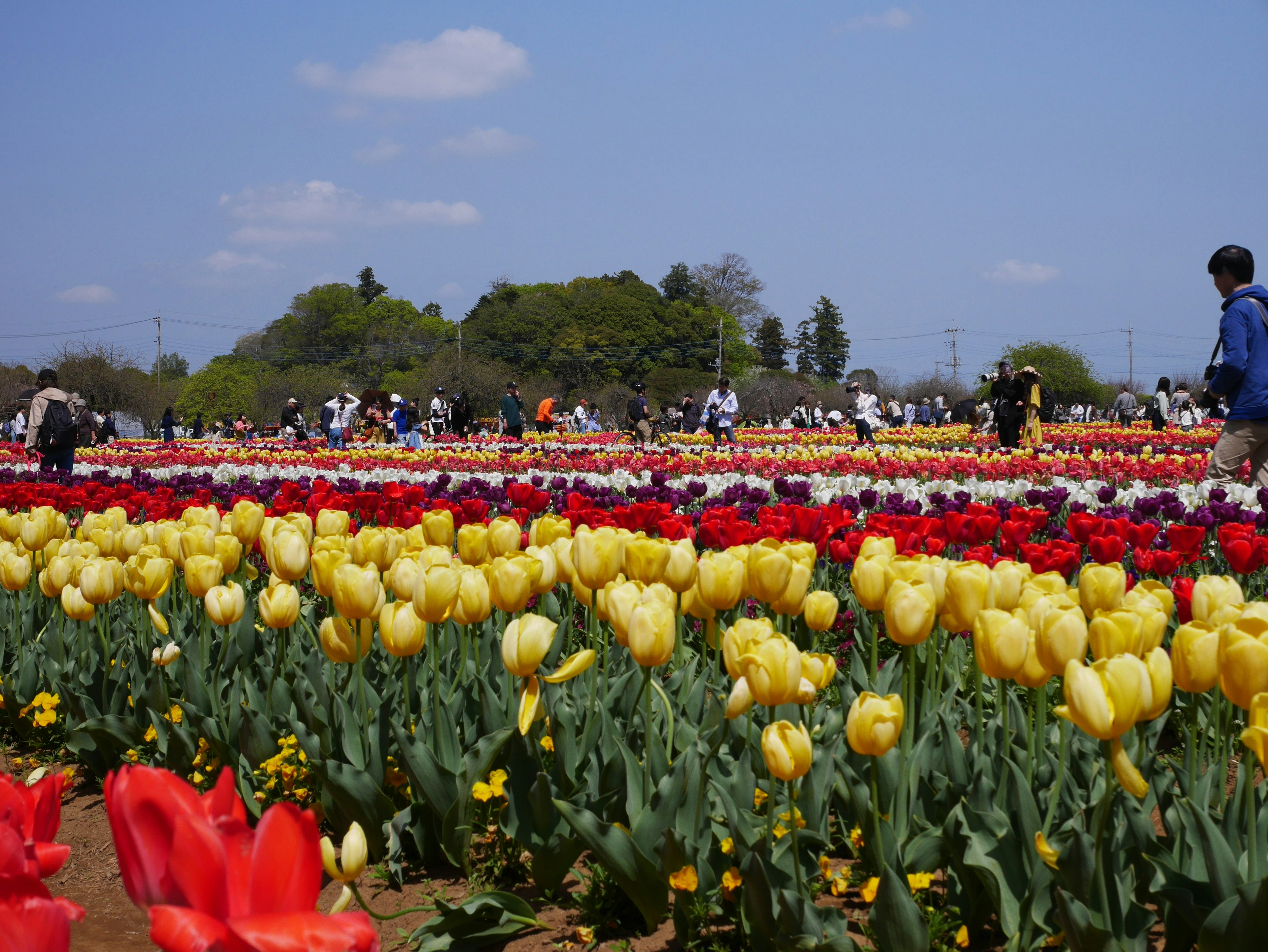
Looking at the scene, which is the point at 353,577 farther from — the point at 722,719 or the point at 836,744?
the point at 836,744

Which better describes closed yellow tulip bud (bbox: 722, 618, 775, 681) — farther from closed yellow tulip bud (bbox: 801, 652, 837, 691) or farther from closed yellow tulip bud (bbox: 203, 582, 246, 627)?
closed yellow tulip bud (bbox: 203, 582, 246, 627)

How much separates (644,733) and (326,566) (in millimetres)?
919

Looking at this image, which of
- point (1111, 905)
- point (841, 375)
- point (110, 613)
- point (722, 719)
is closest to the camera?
point (1111, 905)

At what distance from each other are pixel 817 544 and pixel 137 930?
2.37 meters

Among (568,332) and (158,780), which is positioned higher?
(568,332)

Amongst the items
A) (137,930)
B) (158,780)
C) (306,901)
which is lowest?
(137,930)

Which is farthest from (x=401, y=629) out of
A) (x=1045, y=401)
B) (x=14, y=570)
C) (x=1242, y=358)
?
(x=1045, y=401)

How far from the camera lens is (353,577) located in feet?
8.20

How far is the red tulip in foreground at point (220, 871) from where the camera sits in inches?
31.9

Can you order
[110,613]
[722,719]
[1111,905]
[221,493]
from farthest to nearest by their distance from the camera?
[221,493] → [110,613] → [722,719] → [1111,905]

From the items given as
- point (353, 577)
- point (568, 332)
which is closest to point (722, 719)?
point (353, 577)

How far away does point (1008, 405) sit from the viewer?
16016mm

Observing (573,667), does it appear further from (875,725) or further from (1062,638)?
(1062,638)

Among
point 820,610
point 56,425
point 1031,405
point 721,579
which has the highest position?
point 1031,405
